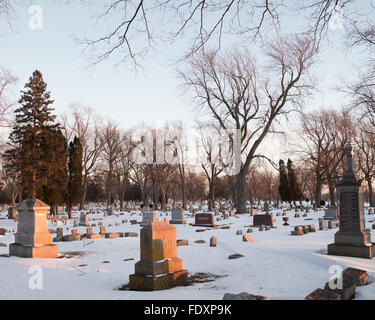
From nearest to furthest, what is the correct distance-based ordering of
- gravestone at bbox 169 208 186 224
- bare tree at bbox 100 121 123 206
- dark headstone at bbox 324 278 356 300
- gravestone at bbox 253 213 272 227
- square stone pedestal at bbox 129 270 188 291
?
dark headstone at bbox 324 278 356 300, square stone pedestal at bbox 129 270 188 291, gravestone at bbox 253 213 272 227, gravestone at bbox 169 208 186 224, bare tree at bbox 100 121 123 206

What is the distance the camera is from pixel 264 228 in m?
16.5

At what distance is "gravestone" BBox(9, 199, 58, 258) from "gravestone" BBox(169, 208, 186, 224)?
12.7 meters

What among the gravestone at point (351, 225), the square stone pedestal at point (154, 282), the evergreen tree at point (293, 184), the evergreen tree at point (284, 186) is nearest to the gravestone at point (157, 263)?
the square stone pedestal at point (154, 282)

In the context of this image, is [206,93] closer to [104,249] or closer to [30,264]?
[104,249]

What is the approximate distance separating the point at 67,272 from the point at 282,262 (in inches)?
188

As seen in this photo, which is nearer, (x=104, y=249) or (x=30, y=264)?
(x=30, y=264)

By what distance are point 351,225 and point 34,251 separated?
→ 8.50 m

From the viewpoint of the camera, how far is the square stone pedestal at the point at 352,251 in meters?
8.02

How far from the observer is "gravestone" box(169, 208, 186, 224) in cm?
2167

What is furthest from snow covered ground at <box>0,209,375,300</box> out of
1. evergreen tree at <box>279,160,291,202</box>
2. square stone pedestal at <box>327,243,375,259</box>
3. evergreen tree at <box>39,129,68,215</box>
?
evergreen tree at <box>279,160,291,202</box>

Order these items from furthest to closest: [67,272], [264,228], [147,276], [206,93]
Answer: [206,93], [264,228], [67,272], [147,276]

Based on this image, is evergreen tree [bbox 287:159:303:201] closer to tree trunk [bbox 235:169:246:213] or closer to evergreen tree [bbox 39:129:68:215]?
tree trunk [bbox 235:169:246:213]

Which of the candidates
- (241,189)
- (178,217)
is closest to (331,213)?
(241,189)
